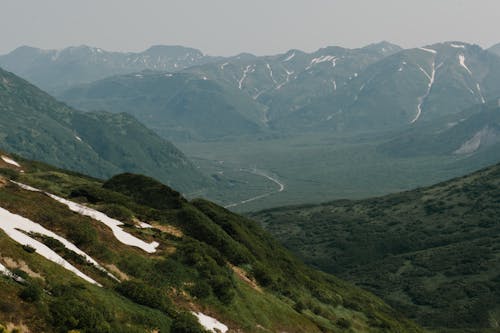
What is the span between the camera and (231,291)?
37.9m

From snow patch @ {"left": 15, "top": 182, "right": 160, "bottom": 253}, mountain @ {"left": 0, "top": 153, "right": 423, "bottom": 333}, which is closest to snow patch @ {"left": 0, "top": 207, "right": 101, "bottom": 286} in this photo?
mountain @ {"left": 0, "top": 153, "right": 423, "bottom": 333}

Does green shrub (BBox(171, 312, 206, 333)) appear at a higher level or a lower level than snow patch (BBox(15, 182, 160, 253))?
lower

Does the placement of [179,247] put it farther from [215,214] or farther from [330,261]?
[330,261]

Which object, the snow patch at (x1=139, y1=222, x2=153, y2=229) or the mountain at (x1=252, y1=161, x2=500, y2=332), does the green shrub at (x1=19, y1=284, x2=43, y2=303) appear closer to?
the snow patch at (x1=139, y1=222, x2=153, y2=229)

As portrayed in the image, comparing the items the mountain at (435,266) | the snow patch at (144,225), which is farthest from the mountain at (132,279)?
the mountain at (435,266)

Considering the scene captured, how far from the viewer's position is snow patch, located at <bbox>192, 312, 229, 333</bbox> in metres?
32.9

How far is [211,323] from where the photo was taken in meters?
33.7

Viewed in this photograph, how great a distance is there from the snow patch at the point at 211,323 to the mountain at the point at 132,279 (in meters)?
0.09

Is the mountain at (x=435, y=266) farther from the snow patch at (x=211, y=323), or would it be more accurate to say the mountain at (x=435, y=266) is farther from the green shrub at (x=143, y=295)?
the green shrub at (x=143, y=295)

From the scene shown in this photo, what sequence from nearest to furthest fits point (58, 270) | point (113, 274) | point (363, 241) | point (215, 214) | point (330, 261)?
point (58, 270), point (113, 274), point (215, 214), point (330, 261), point (363, 241)

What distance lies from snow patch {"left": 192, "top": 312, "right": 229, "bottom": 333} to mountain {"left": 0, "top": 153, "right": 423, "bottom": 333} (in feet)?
0.30

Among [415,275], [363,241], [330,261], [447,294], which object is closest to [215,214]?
[447,294]

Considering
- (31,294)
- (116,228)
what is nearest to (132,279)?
(116,228)

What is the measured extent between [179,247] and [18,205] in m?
12.8
